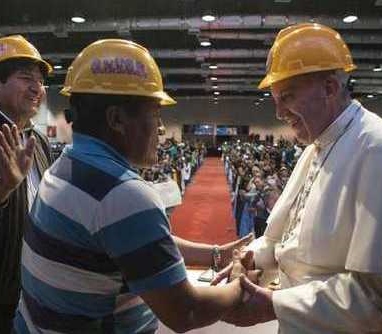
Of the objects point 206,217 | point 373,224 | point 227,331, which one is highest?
point 373,224

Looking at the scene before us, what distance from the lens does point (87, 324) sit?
1.36 m

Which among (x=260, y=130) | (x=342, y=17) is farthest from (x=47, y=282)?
(x=260, y=130)

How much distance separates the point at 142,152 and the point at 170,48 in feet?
51.9

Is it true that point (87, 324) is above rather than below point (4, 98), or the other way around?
below

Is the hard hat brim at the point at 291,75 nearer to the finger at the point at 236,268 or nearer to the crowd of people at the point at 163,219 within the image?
the crowd of people at the point at 163,219

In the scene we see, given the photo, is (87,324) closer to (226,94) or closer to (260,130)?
(226,94)

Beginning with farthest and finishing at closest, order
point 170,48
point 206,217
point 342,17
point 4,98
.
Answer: point 170,48, point 342,17, point 206,217, point 4,98

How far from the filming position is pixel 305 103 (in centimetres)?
175

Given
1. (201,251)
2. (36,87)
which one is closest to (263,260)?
(201,251)

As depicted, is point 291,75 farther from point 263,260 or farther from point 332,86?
point 263,260

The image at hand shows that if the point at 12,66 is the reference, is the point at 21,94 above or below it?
below

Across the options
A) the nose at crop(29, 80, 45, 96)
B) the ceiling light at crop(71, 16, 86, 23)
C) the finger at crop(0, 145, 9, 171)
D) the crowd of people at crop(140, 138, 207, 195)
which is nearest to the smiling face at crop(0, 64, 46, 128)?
the nose at crop(29, 80, 45, 96)

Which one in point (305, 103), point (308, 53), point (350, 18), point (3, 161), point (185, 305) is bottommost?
point (185, 305)

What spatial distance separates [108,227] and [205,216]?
957 cm
